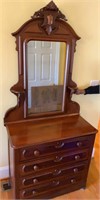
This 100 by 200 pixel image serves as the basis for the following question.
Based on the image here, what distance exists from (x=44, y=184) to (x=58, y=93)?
0.84m

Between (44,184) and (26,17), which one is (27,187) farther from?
(26,17)

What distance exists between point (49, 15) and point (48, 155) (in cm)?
114

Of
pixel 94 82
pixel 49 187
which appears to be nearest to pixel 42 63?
pixel 94 82

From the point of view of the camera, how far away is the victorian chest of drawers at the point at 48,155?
1370 millimetres

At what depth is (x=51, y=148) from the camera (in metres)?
1.42

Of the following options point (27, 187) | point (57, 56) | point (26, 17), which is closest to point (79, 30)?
point (57, 56)

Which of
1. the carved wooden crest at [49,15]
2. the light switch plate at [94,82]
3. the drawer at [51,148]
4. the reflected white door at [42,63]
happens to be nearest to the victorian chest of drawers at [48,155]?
the drawer at [51,148]

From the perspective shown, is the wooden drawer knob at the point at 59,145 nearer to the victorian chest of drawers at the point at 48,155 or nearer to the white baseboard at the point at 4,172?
the victorian chest of drawers at the point at 48,155

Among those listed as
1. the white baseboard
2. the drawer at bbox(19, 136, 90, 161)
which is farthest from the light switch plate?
the white baseboard

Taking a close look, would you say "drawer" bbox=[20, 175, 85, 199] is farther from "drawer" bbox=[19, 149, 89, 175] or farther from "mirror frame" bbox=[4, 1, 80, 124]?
"mirror frame" bbox=[4, 1, 80, 124]

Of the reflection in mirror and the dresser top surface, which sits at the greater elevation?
the reflection in mirror

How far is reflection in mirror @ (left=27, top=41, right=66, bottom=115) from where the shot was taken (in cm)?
151

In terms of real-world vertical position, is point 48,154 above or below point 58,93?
below

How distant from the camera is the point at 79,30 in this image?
1.64 m
